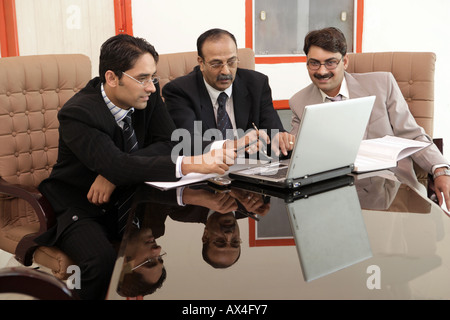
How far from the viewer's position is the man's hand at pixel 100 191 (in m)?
1.88

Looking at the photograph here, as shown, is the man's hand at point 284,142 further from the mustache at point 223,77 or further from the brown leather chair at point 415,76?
the brown leather chair at point 415,76

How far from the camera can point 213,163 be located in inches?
69.3

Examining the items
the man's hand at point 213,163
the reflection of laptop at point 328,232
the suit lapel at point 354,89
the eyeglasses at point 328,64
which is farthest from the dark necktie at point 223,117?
the reflection of laptop at point 328,232

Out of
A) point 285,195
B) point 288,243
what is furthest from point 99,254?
point 288,243

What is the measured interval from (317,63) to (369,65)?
41 centimetres

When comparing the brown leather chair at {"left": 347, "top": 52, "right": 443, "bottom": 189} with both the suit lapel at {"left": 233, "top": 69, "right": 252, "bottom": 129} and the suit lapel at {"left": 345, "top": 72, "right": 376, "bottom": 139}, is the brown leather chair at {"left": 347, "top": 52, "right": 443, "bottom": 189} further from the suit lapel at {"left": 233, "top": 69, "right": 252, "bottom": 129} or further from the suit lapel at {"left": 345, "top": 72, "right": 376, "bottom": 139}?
the suit lapel at {"left": 233, "top": 69, "right": 252, "bottom": 129}

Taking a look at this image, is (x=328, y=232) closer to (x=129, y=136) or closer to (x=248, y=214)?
(x=248, y=214)

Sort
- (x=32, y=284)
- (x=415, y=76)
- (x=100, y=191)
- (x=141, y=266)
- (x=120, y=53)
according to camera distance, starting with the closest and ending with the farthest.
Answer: (x=32, y=284) → (x=141, y=266) → (x=100, y=191) → (x=120, y=53) → (x=415, y=76)

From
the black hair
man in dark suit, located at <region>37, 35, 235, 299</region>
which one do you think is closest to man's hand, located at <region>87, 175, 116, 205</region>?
man in dark suit, located at <region>37, 35, 235, 299</region>

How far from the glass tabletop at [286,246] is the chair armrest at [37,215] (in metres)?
0.50

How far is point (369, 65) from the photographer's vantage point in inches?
112

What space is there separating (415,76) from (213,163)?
1.57m

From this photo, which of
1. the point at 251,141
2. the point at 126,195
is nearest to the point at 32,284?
the point at 126,195
